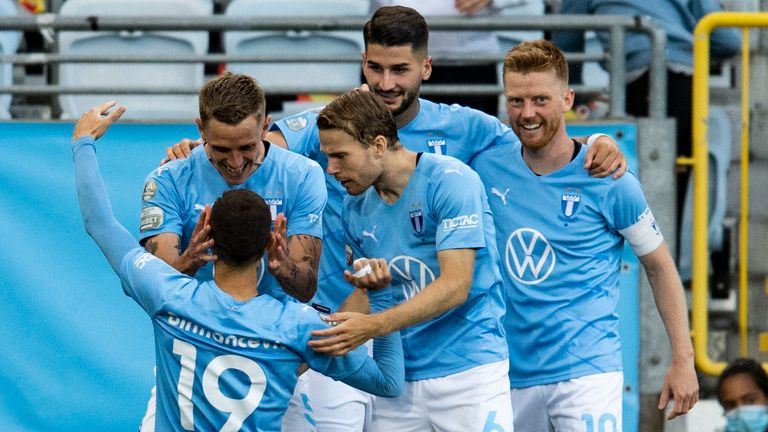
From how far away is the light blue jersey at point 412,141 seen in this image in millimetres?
6035

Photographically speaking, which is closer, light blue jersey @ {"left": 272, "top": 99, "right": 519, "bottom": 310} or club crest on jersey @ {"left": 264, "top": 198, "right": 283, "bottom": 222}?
club crest on jersey @ {"left": 264, "top": 198, "right": 283, "bottom": 222}

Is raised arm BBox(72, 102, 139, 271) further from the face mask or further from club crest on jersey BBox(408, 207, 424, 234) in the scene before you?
the face mask

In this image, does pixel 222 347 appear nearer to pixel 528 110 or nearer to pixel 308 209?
pixel 308 209

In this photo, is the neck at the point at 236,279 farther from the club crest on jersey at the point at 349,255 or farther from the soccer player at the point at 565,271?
the soccer player at the point at 565,271

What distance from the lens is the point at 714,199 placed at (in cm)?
828

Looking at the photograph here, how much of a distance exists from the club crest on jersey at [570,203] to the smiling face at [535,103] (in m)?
0.26

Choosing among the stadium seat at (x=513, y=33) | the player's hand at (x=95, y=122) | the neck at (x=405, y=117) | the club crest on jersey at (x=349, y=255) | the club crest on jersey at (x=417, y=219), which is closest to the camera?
the player's hand at (x=95, y=122)

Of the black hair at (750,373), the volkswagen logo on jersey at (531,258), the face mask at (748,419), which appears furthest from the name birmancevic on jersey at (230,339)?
the black hair at (750,373)

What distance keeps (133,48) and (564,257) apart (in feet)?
13.8

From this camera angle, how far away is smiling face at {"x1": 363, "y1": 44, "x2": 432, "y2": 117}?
5922 mm

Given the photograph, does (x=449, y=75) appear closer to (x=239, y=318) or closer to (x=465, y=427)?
(x=465, y=427)

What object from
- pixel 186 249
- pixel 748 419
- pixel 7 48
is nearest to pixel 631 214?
pixel 748 419

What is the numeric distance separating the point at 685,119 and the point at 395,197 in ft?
11.7

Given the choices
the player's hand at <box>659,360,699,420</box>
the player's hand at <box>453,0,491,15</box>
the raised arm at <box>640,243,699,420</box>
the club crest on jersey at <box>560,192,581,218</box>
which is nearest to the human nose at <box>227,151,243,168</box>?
the club crest on jersey at <box>560,192,581,218</box>
